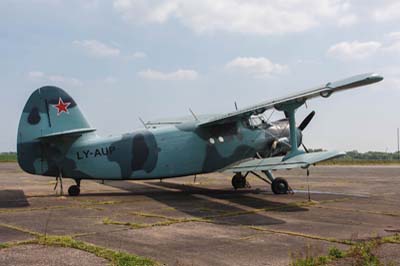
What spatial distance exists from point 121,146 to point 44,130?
103 inches

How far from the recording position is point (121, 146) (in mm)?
15242

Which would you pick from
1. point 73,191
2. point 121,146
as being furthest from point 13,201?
point 121,146

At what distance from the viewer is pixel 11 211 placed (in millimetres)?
11188

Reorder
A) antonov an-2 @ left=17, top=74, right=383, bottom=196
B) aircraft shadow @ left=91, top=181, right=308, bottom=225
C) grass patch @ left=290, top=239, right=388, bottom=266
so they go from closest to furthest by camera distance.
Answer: grass patch @ left=290, top=239, right=388, bottom=266
aircraft shadow @ left=91, top=181, right=308, bottom=225
antonov an-2 @ left=17, top=74, right=383, bottom=196

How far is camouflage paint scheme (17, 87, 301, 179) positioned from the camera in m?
14.4

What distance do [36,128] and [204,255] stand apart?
971 cm

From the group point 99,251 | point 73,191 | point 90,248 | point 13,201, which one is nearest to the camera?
point 99,251

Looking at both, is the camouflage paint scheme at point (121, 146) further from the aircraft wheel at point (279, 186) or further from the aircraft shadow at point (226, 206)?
the aircraft wheel at point (279, 186)

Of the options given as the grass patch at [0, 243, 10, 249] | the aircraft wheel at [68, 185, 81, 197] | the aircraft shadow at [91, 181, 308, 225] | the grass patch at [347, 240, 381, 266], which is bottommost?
the grass patch at [347, 240, 381, 266]

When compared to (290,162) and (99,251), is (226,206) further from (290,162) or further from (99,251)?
(99,251)

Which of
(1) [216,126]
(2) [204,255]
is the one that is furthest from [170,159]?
(2) [204,255]

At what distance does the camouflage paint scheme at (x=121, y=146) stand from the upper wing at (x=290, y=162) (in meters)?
1.37

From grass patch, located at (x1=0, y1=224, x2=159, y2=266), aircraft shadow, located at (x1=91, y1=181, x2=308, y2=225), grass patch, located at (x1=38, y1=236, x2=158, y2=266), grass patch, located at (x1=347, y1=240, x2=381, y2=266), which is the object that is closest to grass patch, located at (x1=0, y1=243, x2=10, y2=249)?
grass patch, located at (x1=0, y1=224, x2=159, y2=266)

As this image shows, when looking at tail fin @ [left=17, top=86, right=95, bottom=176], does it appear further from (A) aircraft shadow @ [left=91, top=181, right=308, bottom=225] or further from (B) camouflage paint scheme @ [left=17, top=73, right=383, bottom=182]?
(A) aircraft shadow @ [left=91, top=181, right=308, bottom=225]
